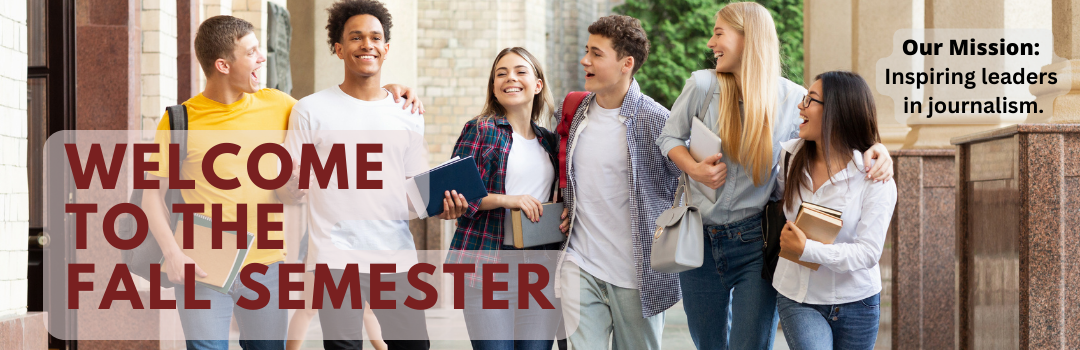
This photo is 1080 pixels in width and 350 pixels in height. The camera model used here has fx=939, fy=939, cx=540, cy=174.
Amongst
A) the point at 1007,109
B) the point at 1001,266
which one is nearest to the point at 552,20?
the point at 1007,109

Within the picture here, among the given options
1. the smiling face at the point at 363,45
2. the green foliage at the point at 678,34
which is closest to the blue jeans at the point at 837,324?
the smiling face at the point at 363,45

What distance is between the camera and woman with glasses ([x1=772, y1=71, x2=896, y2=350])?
133 inches

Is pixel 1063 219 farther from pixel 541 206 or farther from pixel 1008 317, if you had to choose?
pixel 541 206

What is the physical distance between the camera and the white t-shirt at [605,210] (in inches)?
154

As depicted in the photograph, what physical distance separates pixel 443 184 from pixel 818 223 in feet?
4.74

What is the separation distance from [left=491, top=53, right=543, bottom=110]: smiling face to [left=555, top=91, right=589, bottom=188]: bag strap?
17 cm

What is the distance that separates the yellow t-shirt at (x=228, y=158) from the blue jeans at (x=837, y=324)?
6.65 ft

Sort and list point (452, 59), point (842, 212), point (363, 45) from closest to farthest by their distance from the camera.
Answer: point (842, 212) → point (363, 45) → point (452, 59)

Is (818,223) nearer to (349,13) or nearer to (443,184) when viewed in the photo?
(443,184)

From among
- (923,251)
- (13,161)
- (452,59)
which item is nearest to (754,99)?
(13,161)

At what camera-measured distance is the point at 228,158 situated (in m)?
3.67

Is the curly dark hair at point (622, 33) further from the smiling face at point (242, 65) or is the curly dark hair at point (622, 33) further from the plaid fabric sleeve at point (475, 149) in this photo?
the smiling face at point (242, 65)

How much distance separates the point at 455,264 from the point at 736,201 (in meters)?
1.18

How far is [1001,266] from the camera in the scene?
5020 mm
